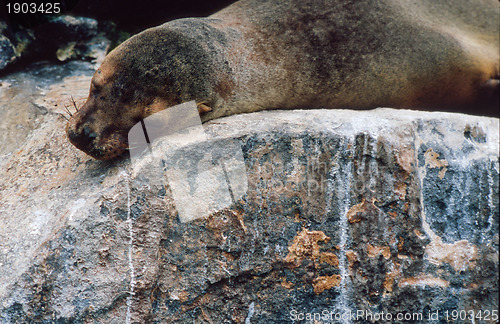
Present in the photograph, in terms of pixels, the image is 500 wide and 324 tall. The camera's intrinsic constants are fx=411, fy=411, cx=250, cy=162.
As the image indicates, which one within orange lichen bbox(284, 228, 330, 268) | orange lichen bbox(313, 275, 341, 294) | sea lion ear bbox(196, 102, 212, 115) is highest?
sea lion ear bbox(196, 102, 212, 115)

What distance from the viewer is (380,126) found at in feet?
7.71

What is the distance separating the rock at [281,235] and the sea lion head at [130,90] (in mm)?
169

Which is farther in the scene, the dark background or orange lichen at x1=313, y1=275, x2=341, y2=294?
the dark background

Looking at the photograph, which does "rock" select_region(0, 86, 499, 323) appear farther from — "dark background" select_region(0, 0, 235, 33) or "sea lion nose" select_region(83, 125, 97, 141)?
"dark background" select_region(0, 0, 235, 33)

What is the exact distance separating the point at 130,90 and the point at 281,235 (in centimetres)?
116

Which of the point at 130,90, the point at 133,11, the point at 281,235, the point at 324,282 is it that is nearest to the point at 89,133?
the point at 130,90

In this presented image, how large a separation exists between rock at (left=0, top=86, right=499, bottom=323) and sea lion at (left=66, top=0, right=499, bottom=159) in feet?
0.97

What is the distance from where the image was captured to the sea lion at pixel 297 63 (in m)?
2.33

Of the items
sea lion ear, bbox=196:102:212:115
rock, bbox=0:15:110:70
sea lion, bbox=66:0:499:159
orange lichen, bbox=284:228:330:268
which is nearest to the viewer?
orange lichen, bbox=284:228:330:268

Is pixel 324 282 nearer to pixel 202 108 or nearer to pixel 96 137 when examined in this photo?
pixel 202 108

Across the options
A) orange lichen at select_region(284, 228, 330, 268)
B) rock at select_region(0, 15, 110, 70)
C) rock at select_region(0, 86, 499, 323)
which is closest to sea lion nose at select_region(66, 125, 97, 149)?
rock at select_region(0, 86, 499, 323)

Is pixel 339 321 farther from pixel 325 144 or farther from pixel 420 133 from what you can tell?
pixel 420 133

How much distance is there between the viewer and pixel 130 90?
231cm

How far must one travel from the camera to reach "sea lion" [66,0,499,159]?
2.33m
